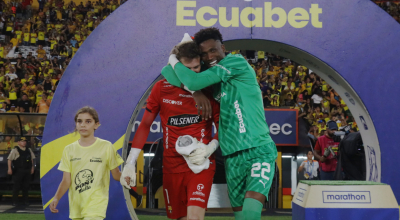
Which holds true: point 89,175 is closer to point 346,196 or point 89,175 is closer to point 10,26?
point 346,196

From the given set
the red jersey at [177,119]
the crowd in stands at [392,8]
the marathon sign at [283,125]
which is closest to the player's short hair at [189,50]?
the red jersey at [177,119]

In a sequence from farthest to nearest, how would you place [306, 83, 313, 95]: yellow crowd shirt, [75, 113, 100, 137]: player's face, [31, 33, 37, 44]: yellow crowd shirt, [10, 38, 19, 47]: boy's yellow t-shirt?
[31, 33, 37, 44]: yellow crowd shirt
[10, 38, 19, 47]: boy's yellow t-shirt
[306, 83, 313, 95]: yellow crowd shirt
[75, 113, 100, 137]: player's face

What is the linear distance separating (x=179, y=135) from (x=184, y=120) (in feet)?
0.45

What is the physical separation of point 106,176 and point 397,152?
3.49 meters

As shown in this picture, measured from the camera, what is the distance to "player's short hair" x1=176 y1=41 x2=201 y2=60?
3.80 m

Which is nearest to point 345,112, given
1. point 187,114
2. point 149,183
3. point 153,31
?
point 149,183

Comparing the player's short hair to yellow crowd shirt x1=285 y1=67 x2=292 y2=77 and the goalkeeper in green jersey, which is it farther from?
yellow crowd shirt x1=285 y1=67 x2=292 y2=77

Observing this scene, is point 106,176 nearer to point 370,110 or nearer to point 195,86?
point 195,86

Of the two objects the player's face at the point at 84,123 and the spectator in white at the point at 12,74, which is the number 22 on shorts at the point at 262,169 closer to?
the player's face at the point at 84,123

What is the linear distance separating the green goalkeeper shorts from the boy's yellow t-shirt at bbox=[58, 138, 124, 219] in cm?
111

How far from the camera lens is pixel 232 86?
3.80 m

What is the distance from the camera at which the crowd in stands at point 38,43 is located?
48.1 ft

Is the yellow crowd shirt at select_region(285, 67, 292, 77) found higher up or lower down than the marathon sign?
higher up

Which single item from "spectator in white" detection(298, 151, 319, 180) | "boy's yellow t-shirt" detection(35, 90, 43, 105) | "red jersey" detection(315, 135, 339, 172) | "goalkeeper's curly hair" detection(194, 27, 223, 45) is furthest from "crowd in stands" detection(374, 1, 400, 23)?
"goalkeeper's curly hair" detection(194, 27, 223, 45)
